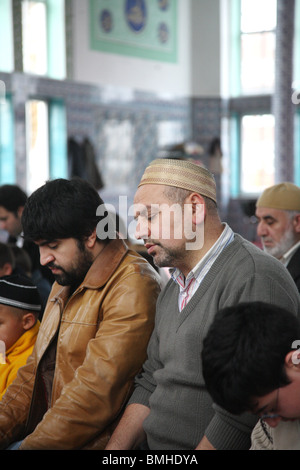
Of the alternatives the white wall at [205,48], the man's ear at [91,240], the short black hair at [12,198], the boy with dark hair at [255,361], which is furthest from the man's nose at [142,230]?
the white wall at [205,48]

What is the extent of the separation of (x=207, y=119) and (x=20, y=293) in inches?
399

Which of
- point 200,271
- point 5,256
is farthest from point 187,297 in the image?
point 5,256

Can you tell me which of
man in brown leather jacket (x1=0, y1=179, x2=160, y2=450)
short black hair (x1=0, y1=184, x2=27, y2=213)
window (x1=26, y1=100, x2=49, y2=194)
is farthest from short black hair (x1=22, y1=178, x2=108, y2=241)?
window (x1=26, y1=100, x2=49, y2=194)

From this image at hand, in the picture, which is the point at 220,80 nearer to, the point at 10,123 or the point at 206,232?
the point at 10,123

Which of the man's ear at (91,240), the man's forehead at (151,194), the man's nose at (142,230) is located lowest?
the man's ear at (91,240)

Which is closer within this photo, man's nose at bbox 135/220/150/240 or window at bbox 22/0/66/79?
man's nose at bbox 135/220/150/240

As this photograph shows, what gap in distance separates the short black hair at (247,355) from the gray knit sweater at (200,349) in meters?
0.27

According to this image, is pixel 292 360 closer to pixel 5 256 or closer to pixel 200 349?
pixel 200 349

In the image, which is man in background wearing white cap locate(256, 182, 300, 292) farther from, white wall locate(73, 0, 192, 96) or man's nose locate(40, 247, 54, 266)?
white wall locate(73, 0, 192, 96)

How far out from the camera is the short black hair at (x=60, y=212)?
2.56 meters

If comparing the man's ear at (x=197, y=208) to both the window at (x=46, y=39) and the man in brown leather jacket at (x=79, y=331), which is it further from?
the window at (x=46, y=39)

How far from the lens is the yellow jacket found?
3000mm

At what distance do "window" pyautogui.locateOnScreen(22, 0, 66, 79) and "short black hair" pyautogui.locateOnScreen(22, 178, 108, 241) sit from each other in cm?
752

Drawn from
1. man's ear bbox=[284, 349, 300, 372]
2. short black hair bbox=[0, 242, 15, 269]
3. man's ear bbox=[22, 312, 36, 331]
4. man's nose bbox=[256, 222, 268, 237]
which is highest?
man's nose bbox=[256, 222, 268, 237]
